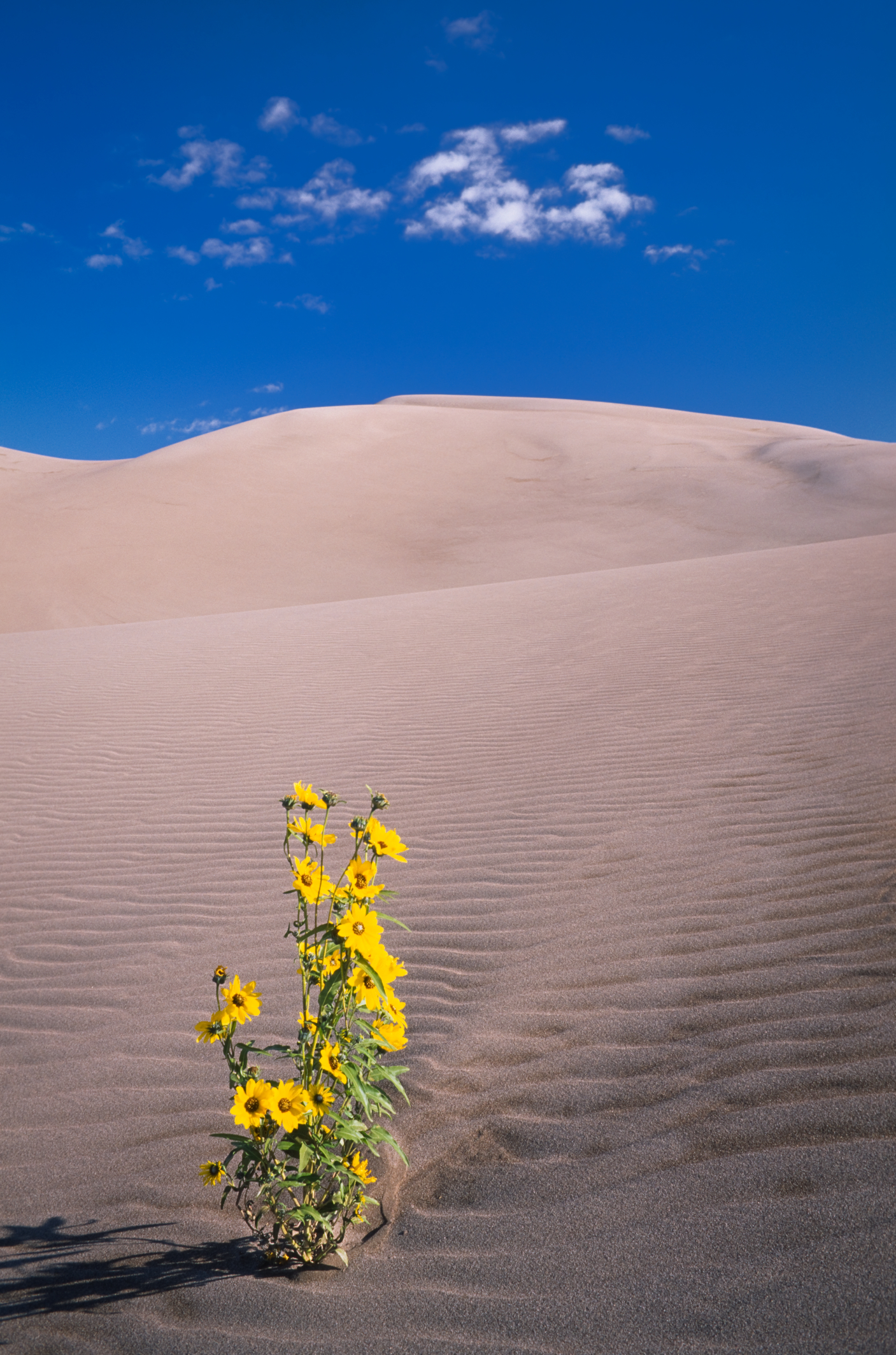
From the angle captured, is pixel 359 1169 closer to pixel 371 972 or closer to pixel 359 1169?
pixel 359 1169

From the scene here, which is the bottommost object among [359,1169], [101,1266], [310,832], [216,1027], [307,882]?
[101,1266]

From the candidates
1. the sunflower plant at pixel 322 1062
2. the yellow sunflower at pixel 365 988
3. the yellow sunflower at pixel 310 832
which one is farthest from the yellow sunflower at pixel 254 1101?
the yellow sunflower at pixel 310 832

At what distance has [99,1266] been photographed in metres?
1.90

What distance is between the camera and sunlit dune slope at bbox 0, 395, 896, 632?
2250cm

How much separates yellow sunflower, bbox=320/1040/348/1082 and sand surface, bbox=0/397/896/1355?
0.50 metres

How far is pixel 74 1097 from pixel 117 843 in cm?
237

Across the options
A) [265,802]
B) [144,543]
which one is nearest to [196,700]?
[265,802]

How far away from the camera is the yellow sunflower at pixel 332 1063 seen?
5.43 ft

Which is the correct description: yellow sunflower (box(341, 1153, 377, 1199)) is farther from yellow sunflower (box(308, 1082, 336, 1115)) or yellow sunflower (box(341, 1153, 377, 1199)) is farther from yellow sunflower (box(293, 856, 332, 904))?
yellow sunflower (box(293, 856, 332, 904))

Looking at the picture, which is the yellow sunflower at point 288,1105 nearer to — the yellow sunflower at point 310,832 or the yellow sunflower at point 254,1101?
the yellow sunflower at point 254,1101

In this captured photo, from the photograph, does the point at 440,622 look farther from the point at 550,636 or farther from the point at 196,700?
the point at 196,700

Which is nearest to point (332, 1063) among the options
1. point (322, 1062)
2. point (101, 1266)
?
point (322, 1062)

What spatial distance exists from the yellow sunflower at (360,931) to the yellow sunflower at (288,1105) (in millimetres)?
292

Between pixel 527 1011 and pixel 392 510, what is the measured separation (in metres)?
26.3
